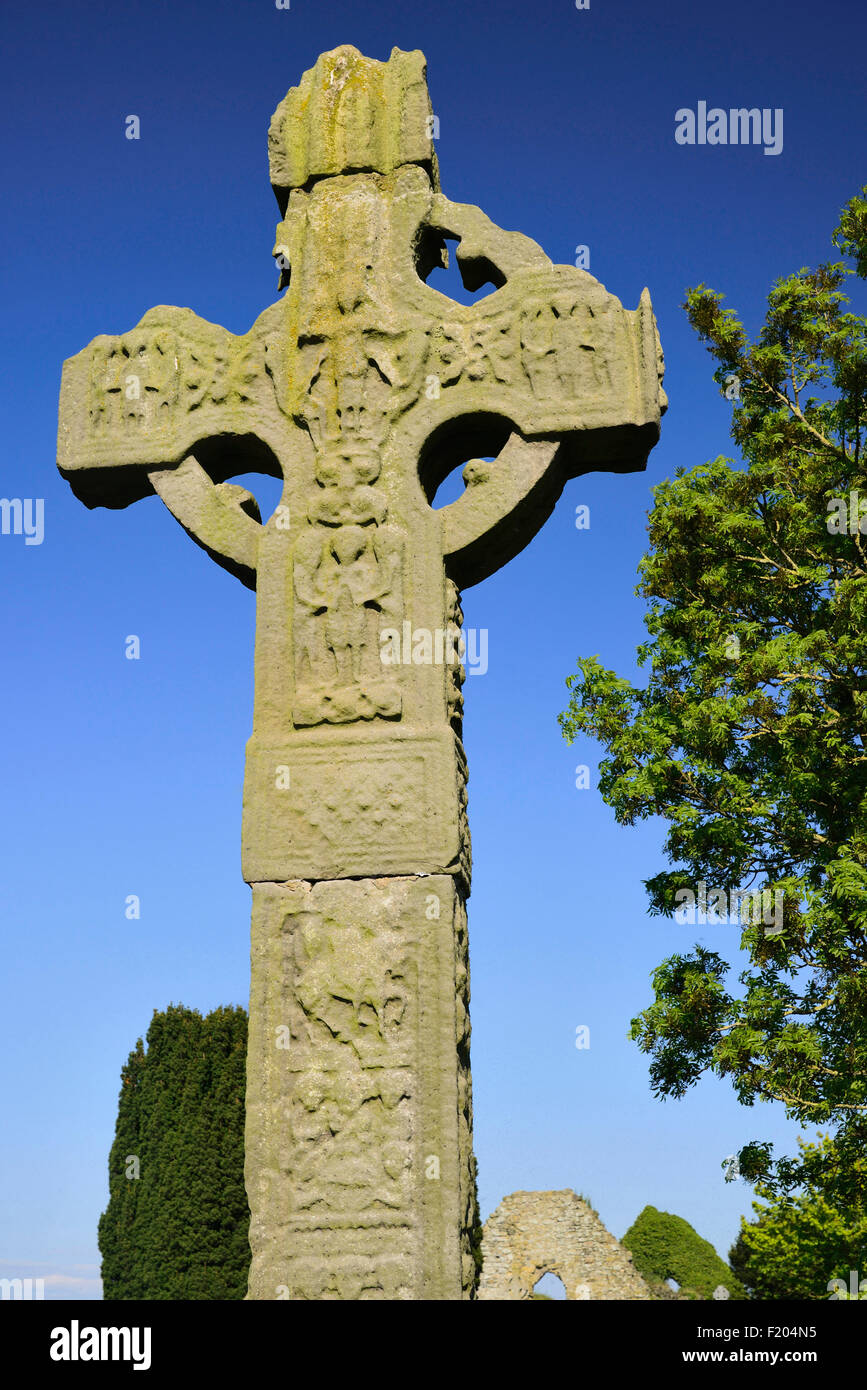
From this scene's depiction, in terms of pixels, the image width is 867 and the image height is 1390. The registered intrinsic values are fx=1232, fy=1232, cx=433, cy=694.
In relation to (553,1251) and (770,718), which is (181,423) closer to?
(770,718)

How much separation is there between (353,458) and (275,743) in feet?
3.34

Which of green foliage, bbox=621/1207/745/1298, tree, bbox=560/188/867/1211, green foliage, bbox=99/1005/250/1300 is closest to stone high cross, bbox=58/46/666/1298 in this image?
tree, bbox=560/188/867/1211

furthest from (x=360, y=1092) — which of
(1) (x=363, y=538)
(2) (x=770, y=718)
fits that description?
(2) (x=770, y=718)

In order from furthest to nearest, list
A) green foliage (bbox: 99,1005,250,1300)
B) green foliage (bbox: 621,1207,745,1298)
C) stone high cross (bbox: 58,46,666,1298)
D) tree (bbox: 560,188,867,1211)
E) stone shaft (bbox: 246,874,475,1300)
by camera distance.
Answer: green foliage (bbox: 621,1207,745,1298) → green foliage (bbox: 99,1005,250,1300) → tree (bbox: 560,188,867,1211) → stone high cross (bbox: 58,46,666,1298) → stone shaft (bbox: 246,874,475,1300)

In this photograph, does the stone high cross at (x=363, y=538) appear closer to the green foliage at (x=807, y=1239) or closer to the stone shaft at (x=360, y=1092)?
the stone shaft at (x=360, y=1092)

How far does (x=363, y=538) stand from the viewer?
4.12m

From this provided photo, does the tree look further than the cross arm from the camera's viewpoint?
Yes

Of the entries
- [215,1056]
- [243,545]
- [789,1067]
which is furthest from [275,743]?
[215,1056]

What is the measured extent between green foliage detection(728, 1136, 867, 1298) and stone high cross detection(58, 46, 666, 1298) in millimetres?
9693

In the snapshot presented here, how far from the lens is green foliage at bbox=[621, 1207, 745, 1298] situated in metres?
34.7

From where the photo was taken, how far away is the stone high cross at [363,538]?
11.7 ft

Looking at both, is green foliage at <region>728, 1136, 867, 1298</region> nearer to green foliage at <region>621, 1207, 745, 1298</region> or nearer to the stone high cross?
green foliage at <region>621, 1207, 745, 1298</region>

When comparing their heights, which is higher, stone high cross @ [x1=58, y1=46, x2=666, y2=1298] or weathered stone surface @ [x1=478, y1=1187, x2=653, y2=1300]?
stone high cross @ [x1=58, y1=46, x2=666, y2=1298]

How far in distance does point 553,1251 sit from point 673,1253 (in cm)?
1191
